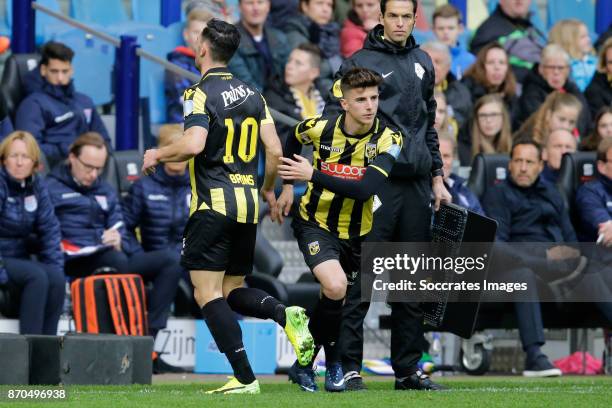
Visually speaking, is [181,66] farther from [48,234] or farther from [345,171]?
[345,171]

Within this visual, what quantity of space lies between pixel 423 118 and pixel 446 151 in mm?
3608

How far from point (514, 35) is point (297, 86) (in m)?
3.03

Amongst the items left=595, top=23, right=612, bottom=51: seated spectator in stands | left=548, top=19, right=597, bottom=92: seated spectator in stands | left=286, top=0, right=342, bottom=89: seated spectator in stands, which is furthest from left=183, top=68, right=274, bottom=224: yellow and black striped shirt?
left=595, top=23, right=612, bottom=51: seated spectator in stands

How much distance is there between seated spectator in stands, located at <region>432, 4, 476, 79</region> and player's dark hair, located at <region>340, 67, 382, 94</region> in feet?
22.9

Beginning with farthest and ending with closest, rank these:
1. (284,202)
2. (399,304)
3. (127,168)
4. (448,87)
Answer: (448,87), (127,168), (399,304), (284,202)

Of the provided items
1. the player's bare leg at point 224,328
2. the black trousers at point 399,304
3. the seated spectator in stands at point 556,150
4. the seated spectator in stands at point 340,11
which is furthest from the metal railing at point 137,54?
the player's bare leg at point 224,328

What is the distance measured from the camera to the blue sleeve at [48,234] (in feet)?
36.5

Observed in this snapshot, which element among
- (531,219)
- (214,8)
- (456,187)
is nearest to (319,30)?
(214,8)

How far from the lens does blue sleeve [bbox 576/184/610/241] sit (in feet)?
40.8

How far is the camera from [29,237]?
11.2 metres

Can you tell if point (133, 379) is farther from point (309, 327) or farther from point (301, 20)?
point (301, 20)

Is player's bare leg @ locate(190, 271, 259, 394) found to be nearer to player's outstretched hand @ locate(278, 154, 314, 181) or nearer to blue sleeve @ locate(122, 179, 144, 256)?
player's outstretched hand @ locate(278, 154, 314, 181)

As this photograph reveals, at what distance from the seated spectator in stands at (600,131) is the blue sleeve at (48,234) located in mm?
4950

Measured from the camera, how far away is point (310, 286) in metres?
12.1
